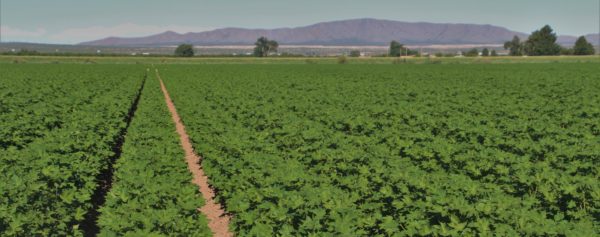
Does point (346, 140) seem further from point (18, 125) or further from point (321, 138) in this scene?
point (18, 125)

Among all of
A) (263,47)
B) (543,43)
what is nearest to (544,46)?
(543,43)

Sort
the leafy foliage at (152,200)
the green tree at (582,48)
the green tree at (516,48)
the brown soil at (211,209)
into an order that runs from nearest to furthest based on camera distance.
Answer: the leafy foliage at (152,200) < the brown soil at (211,209) < the green tree at (582,48) < the green tree at (516,48)

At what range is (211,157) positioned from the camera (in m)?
10.9

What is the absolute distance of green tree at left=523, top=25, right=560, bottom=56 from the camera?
6029 inches

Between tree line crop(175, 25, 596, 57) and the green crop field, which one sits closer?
the green crop field

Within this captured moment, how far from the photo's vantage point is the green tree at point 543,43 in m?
153

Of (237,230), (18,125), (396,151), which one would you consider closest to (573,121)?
(396,151)

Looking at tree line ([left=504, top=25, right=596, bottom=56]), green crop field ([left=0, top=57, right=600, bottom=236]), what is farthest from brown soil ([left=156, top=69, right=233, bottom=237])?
tree line ([left=504, top=25, right=596, bottom=56])

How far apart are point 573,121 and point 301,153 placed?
9822 mm

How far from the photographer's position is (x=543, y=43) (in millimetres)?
155875

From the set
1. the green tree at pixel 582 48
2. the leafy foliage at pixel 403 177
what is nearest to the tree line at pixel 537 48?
the green tree at pixel 582 48

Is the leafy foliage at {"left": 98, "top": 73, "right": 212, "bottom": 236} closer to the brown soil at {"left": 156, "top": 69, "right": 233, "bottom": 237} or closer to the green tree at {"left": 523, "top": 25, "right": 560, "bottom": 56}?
the brown soil at {"left": 156, "top": 69, "right": 233, "bottom": 237}

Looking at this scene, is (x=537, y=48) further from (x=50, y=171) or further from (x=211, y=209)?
(x=50, y=171)

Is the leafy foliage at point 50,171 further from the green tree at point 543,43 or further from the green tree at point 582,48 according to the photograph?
the green tree at point 543,43
